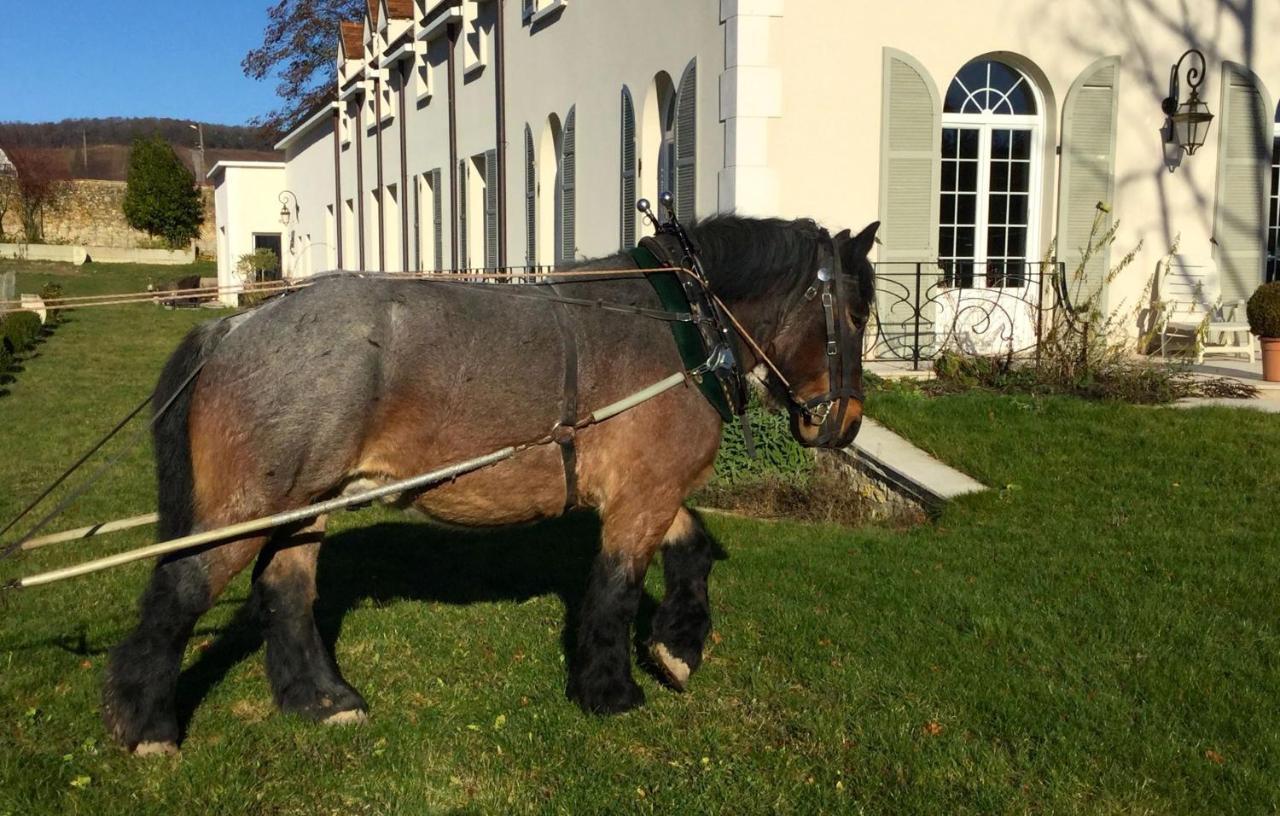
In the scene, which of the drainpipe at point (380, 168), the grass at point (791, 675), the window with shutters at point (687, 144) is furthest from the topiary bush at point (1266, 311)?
the drainpipe at point (380, 168)

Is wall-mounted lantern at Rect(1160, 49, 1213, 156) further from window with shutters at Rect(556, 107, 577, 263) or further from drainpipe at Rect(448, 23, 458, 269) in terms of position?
drainpipe at Rect(448, 23, 458, 269)

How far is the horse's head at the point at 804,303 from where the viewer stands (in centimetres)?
429

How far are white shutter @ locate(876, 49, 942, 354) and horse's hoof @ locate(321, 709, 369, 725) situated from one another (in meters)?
7.69

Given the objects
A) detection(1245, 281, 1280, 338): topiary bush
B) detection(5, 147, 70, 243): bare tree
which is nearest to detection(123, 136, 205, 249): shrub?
detection(5, 147, 70, 243): bare tree

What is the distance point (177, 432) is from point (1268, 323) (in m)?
9.24

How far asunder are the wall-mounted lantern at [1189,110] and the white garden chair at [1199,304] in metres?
1.17

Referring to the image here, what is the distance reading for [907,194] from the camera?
37.2 ft

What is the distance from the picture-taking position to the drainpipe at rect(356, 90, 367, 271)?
28.2m

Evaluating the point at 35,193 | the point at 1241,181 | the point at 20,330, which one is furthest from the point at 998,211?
the point at 35,193

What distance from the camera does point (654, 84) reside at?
42.2ft

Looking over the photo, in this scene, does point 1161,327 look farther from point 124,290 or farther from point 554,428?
point 124,290

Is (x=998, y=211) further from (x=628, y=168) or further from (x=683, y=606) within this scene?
(x=683, y=606)

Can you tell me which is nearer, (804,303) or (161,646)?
(161,646)

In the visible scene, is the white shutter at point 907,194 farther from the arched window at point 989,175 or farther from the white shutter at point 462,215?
the white shutter at point 462,215
